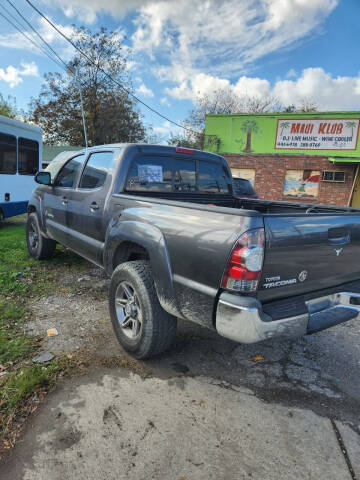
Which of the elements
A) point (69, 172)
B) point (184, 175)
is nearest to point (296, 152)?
point (184, 175)

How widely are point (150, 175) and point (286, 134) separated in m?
15.3

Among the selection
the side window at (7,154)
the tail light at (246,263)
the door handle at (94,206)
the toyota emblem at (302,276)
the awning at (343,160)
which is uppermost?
the awning at (343,160)

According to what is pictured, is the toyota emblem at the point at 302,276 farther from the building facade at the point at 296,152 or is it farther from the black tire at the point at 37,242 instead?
the building facade at the point at 296,152

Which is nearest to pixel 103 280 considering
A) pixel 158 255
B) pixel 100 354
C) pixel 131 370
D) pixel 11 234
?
→ pixel 100 354

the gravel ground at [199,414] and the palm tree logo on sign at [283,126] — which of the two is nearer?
the gravel ground at [199,414]

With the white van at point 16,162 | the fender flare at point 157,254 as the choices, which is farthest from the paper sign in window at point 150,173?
the white van at point 16,162

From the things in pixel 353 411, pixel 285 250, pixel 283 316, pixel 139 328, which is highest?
pixel 285 250

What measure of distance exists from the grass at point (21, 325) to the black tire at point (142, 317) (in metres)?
0.57

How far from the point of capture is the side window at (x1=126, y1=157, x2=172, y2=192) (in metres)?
3.31

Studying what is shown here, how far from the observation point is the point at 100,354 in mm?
2863

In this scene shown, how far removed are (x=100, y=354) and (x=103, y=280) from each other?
6.56ft

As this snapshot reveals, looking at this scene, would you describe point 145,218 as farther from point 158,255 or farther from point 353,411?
point 353,411

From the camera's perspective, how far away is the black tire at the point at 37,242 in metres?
5.23

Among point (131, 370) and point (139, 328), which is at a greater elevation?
point (139, 328)
